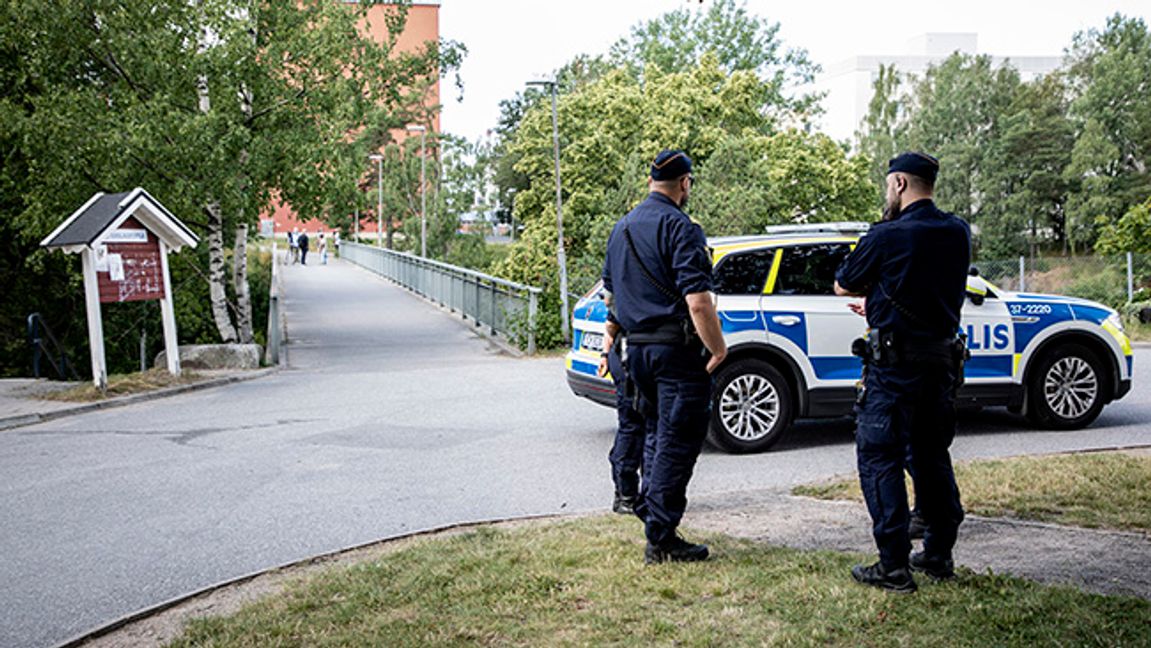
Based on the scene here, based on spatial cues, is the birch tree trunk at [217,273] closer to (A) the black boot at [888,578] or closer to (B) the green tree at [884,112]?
(A) the black boot at [888,578]

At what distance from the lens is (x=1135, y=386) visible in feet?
41.3

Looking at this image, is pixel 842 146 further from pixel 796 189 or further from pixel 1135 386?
pixel 1135 386

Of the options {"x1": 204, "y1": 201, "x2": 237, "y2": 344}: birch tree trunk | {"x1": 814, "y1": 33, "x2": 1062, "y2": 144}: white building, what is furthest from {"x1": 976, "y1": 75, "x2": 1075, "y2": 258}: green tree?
{"x1": 204, "y1": 201, "x2": 237, "y2": 344}: birch tree trunk

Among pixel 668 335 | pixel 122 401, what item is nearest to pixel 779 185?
pixel 122 401

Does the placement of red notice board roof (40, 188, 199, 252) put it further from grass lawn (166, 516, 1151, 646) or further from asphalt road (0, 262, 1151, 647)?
grass lawn (166, 516, 1151, 646)

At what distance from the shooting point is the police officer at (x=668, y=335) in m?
5.00

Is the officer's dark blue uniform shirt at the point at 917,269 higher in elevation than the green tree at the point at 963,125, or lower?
lower

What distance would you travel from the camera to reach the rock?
1689cm

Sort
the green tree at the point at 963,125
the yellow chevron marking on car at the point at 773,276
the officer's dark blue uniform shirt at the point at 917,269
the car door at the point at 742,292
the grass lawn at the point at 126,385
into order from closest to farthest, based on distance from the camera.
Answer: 1. the officer's dark blue uniform shirt at the point at 917,269
2. the car door at the point at 742,292
3. the yellow chevron marking on car at the point at 773,276
4. the grass lawn at the point at 126,385
5. the green tree at the point at 963,125

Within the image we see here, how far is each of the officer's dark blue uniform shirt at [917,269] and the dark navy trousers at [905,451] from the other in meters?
0.20

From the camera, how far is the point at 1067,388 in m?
9.67

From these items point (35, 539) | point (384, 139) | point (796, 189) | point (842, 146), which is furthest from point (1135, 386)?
point (384, 139)

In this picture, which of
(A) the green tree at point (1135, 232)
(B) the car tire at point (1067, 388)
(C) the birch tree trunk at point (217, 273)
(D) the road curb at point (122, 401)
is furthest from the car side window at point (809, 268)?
(A) the green tree at point (1135, 232)

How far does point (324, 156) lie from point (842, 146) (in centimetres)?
2796
